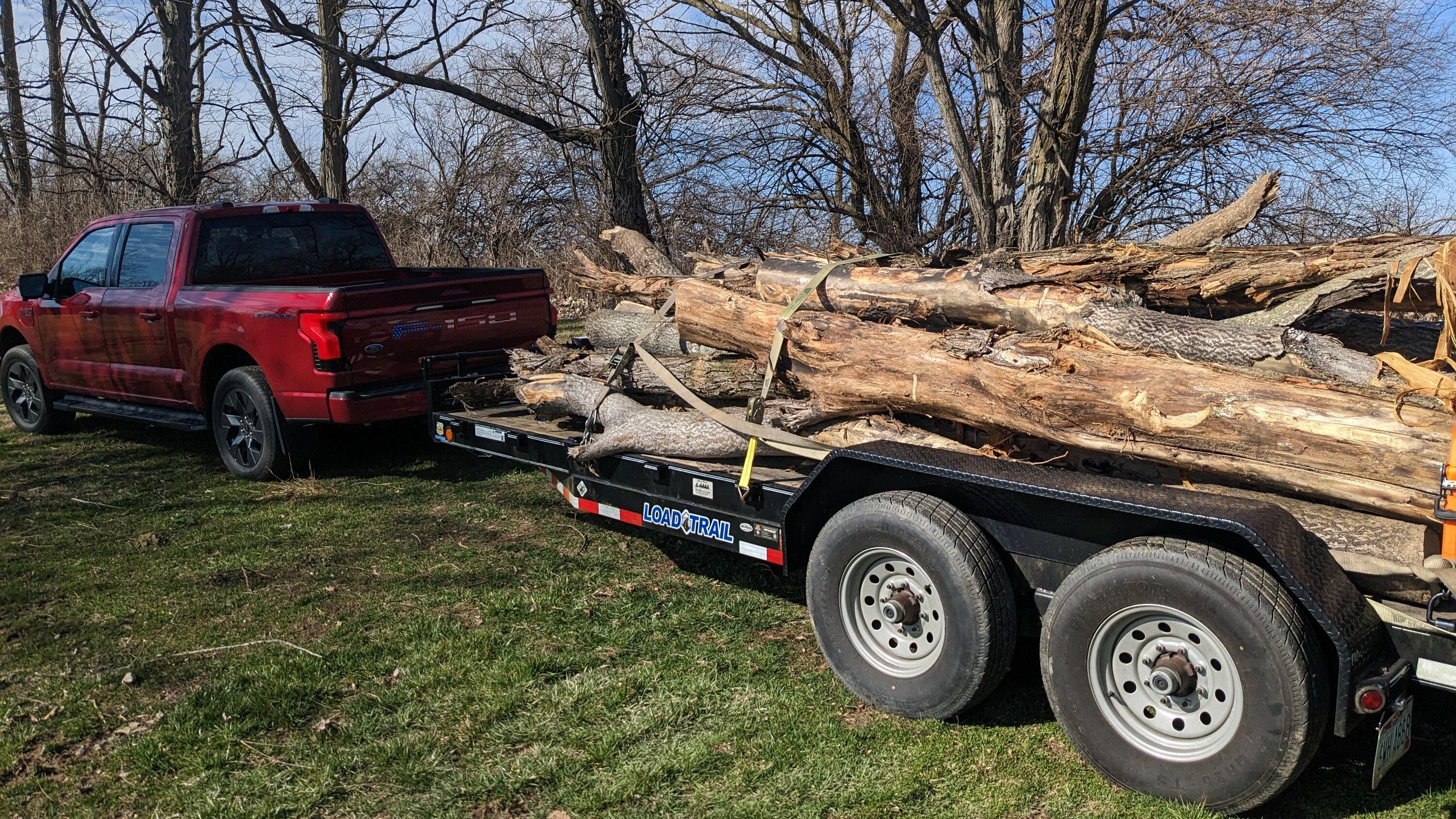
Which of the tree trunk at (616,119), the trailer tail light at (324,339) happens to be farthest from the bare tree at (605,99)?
the trailer tail light at (324,339)

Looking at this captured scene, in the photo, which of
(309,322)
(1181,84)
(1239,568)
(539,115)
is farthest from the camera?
(539,115)

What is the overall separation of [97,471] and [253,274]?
2018 mm

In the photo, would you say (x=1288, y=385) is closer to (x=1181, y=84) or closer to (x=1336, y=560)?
(x=1336, y=560)

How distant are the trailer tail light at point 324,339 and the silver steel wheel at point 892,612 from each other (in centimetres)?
440

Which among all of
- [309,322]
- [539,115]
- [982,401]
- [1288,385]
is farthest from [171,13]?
[1288,385]

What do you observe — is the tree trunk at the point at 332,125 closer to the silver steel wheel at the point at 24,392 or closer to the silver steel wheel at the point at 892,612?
the silver steel wheel at the point at 24,392

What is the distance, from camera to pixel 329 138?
16859 millimetres

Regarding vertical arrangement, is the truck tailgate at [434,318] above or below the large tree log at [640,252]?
below

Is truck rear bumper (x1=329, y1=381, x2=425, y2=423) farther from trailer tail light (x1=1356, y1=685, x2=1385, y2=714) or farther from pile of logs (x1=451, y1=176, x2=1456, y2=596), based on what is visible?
trailer tail light (x1=1356, y1=685, x2=1385, y2=714)

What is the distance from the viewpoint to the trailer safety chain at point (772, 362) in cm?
461

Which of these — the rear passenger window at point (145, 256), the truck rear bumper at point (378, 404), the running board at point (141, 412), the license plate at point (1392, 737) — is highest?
the rear passenger window at point (145, 256)

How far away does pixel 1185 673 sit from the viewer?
10.7 ft

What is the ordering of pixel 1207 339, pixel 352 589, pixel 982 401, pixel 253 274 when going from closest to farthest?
pixel 1207 339 < pixel 982 401 < pixel 352 589 < pixel 253 274

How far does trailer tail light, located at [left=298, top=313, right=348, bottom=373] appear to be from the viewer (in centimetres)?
703
